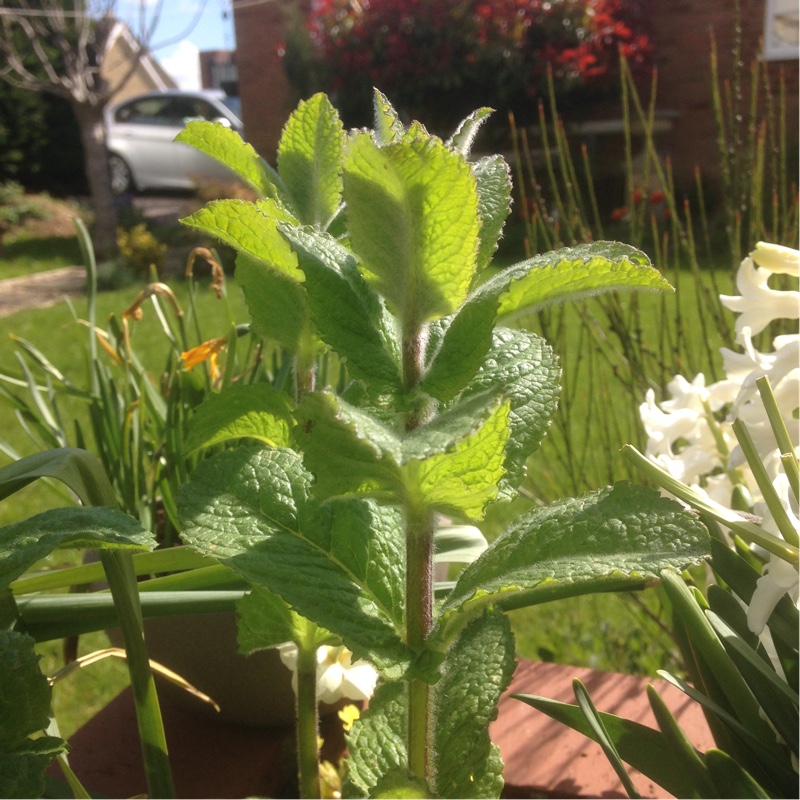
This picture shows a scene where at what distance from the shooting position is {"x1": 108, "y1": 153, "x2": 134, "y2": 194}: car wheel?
1093 centimetres

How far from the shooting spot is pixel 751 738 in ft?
1.55

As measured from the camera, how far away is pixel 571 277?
0.35 m

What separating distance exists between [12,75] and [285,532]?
477 inches

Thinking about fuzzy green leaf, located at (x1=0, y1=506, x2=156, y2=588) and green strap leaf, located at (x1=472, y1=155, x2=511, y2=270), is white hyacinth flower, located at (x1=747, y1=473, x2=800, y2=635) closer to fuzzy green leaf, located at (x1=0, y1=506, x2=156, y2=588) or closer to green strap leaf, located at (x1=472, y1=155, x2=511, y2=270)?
green strap leaf, located at (x1=472, y1=155, x2=511, y2=270)

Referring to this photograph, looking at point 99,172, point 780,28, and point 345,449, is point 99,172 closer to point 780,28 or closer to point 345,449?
point 780,28

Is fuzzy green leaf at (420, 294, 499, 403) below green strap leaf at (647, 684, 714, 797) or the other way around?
the other way around

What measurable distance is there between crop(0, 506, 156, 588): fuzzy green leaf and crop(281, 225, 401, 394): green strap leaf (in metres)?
0.12

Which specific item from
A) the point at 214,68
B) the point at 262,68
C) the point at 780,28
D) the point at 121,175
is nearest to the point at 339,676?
the point at 780,28

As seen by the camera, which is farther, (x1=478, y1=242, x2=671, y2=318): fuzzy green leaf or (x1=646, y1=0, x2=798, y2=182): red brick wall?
(x1=646, y1=0, x2=798, y2=182): red brick wall

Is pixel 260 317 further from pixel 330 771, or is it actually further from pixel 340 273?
pixel 330 771

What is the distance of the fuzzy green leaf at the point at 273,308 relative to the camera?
0.48 metres

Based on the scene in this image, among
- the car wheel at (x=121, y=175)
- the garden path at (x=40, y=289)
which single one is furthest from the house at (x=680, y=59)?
the garden path at (x=40, y=289)

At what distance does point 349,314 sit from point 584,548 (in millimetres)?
139

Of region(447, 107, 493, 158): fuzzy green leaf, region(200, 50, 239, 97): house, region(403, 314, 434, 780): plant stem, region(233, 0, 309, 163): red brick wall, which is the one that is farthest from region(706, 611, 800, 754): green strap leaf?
region(200, 50, 239, 97): house
